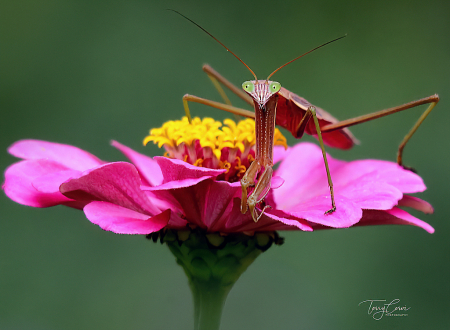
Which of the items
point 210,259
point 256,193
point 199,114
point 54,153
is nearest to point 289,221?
point 256,193

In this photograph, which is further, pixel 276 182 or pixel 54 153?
pixel 54 153

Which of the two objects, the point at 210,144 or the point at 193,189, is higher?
the point at 210,144

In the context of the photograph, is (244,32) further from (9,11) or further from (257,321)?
(257,321)

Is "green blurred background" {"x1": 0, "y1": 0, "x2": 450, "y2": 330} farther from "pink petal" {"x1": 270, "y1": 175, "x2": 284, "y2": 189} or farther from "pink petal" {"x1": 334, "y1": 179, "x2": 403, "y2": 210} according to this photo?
"pink petal" {"x1": 270, "y1": 175, "x2": 284, "y2": 189}

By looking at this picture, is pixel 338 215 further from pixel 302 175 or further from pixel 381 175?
pixel 302 175

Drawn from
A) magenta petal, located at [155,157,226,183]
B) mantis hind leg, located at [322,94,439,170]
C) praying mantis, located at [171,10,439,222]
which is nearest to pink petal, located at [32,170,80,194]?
magenta petal, located at [155,157,226,183]

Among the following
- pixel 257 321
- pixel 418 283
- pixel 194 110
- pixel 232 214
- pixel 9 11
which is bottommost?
pixel 232 214

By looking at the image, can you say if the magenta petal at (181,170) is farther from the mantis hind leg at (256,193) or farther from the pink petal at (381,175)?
the pink petal at (381,175)

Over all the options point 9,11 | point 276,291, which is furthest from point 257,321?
point 9,11
